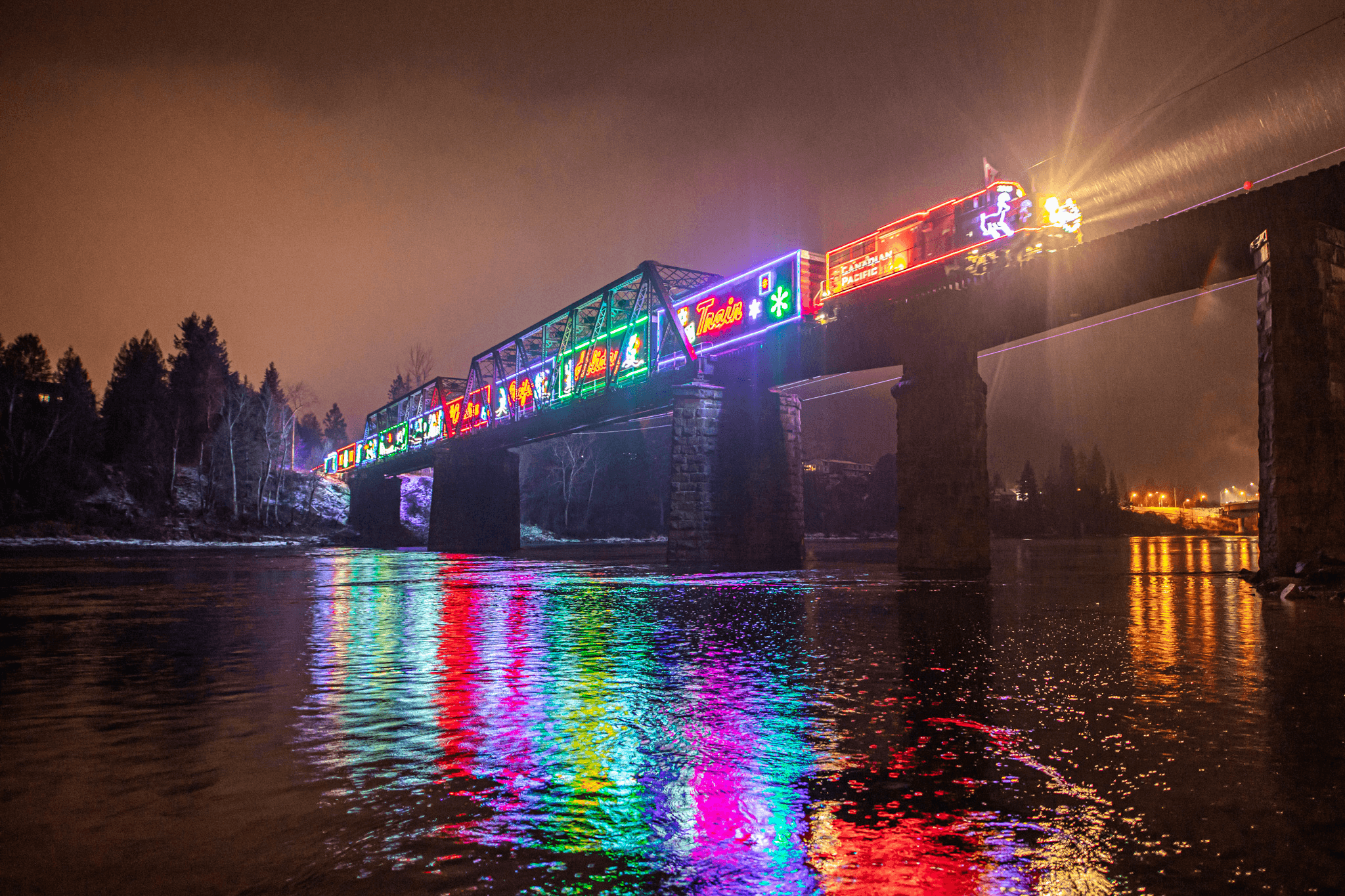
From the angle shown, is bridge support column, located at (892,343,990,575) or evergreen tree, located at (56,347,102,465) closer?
bridge support column, located at (892,343,990,575)

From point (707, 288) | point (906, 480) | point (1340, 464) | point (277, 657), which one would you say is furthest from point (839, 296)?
point (277, 657)

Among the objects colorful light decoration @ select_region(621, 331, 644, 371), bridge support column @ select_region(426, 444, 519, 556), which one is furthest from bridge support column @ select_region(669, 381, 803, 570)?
bridge support column @ select_region(426, 444, 519, 556)

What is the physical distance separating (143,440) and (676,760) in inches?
4778

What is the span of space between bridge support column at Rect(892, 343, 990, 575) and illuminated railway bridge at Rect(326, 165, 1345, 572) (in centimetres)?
7

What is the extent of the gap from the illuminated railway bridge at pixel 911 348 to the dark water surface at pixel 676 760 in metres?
9.76

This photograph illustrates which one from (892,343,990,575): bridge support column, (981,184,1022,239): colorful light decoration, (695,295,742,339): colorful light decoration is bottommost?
(892,343,990,575): bridge support column

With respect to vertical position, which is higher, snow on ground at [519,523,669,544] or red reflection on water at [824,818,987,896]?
red reflection on water at [824,818,987,896]

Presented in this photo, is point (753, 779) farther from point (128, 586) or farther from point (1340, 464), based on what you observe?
point (128, 586)

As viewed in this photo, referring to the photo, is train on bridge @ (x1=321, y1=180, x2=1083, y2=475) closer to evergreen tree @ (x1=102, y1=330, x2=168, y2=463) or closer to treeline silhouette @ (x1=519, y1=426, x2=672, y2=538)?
treeline silhouette @ (x1=519, y1=426, x2=672, y2=538)

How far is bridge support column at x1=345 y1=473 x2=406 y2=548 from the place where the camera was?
324 ft

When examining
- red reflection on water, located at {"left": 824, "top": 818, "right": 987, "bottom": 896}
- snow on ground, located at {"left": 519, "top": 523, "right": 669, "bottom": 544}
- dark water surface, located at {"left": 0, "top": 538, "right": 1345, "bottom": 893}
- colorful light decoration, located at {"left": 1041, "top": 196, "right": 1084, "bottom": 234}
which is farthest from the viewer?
snow on ground, located at {"left": 519, "top": 523, "right": 669, "bottom": 544}

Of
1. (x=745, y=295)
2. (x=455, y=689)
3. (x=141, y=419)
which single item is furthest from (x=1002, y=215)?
(x=141, y=419)

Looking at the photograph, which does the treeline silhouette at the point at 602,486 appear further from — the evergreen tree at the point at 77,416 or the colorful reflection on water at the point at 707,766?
the colorful reflection on water at the point at 707,766

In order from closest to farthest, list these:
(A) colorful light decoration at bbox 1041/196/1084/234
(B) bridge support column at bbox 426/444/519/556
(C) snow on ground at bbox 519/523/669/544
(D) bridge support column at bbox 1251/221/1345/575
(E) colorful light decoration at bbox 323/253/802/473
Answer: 1. (D) bridge support column at bbox 1251/221/1345/575
2. (A) colorful light decoration at bbox 1041/196/1084/234
3. (E) colorful light decoration at bbox 323/253/802/473
4. (B) bridge support column at bbox 426/444/519/556
5. (C) snow on ground at bbox 519/523/669/544
